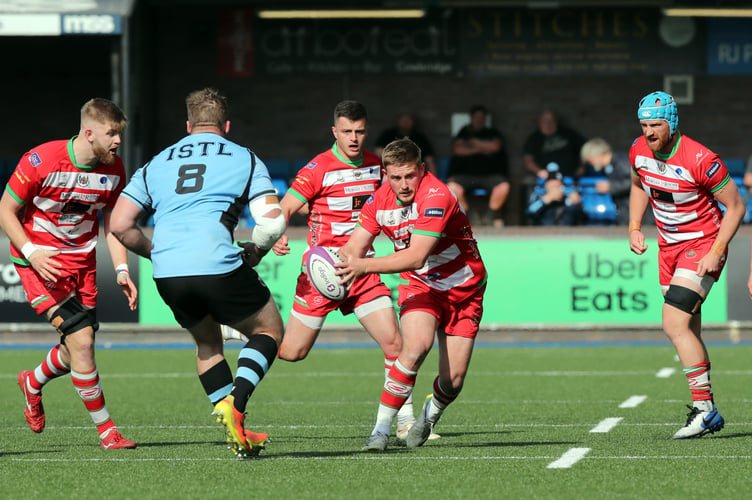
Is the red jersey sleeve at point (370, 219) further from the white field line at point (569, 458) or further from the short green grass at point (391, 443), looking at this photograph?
the white field line at point (569, 458)

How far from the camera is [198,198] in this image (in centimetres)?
728

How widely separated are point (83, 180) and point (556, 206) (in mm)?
11527

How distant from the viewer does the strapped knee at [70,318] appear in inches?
331

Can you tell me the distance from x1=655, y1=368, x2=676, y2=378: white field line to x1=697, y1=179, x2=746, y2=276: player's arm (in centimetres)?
458

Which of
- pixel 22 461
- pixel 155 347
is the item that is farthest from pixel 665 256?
pixel 155 347

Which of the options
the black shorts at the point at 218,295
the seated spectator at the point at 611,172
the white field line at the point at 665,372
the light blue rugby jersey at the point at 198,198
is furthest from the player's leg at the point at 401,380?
the seated spectator at the point at 611,172

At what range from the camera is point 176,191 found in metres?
7.32

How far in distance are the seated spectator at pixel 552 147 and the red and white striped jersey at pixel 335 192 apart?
11.6m

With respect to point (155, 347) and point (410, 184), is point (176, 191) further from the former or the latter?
point (155, 347)

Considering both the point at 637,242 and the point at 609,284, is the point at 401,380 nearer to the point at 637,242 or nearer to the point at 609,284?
the point at 637,242

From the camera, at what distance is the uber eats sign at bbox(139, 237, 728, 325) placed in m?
16.5

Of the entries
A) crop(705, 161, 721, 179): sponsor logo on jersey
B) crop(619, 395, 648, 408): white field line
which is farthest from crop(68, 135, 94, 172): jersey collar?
crop(619, 395, 648, 408): white field line

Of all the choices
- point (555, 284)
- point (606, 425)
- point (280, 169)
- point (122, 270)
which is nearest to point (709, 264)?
point (606, 425)

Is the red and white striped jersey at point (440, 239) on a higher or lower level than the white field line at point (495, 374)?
higher
